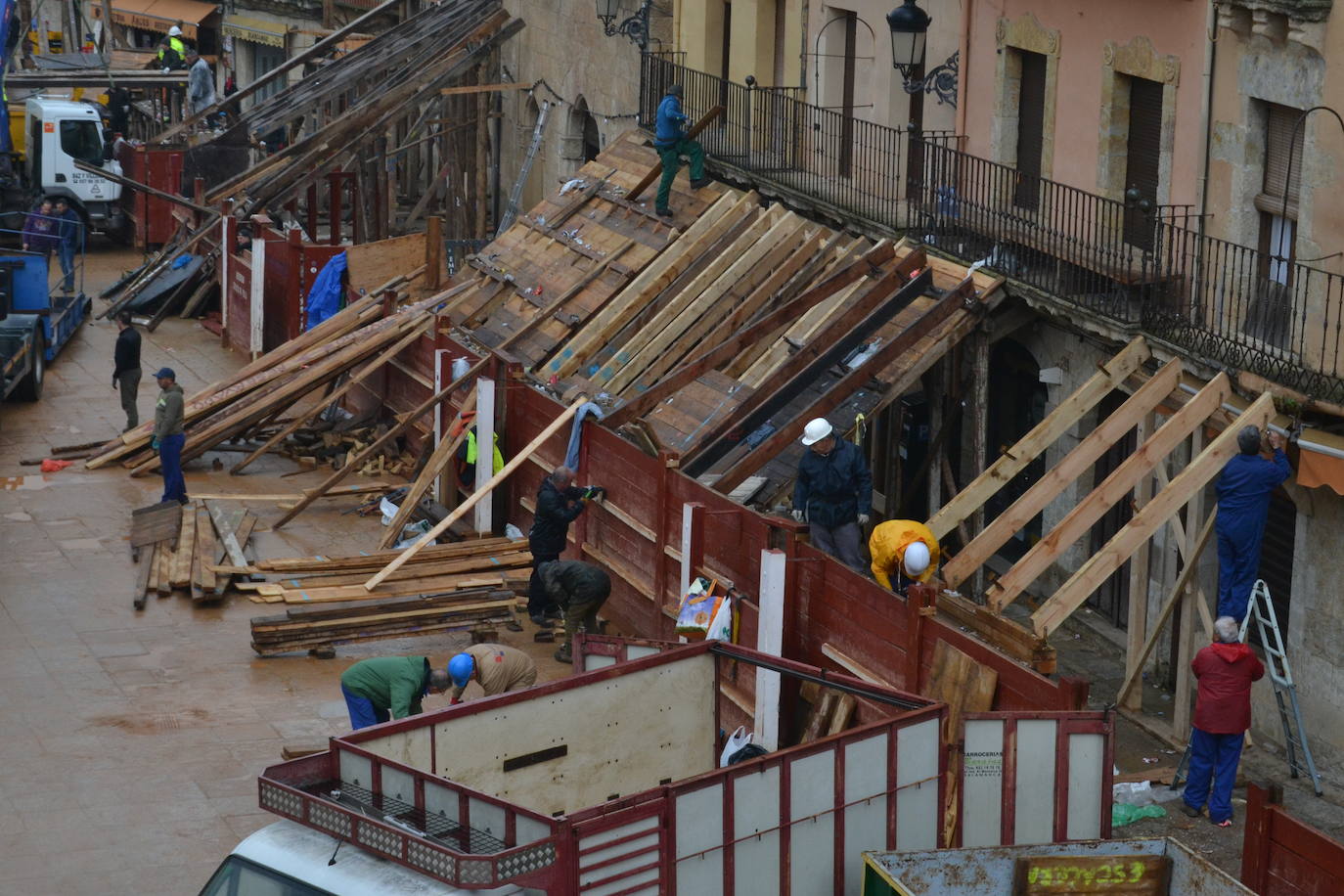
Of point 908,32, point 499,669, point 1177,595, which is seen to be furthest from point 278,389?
point 1177,595

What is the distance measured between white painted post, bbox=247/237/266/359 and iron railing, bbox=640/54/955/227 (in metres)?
5.86

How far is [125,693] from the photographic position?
16.8 meters

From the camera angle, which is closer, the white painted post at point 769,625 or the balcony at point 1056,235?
the white painted post at point 769,625

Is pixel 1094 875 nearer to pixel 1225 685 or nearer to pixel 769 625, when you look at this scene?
pixel 1225 685

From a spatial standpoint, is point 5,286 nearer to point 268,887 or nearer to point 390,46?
point 390,46

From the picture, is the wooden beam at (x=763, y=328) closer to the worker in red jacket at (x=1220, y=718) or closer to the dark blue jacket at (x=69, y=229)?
the worker in red jacket at (x=1220, y=718)

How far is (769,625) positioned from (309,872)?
6.26 meters

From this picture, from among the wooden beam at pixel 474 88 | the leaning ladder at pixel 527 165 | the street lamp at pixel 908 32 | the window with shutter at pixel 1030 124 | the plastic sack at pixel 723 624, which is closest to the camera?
the plastic sack at pixel 723 624

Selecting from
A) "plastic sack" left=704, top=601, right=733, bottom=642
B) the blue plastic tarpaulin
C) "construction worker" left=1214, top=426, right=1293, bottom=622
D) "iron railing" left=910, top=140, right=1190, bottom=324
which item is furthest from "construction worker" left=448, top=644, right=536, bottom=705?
the blue plastic tarpaulin

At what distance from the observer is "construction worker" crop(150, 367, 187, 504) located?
2144 cm

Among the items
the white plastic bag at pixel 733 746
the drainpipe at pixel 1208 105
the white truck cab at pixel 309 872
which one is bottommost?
the white plastic bag at pixel 733 746

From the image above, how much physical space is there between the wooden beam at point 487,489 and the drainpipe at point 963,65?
525 cm

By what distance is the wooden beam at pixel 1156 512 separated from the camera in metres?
14.6

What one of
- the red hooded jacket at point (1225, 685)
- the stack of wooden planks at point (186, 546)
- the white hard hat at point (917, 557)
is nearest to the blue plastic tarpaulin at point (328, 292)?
the stack of wooden planks at point (186, 546)
